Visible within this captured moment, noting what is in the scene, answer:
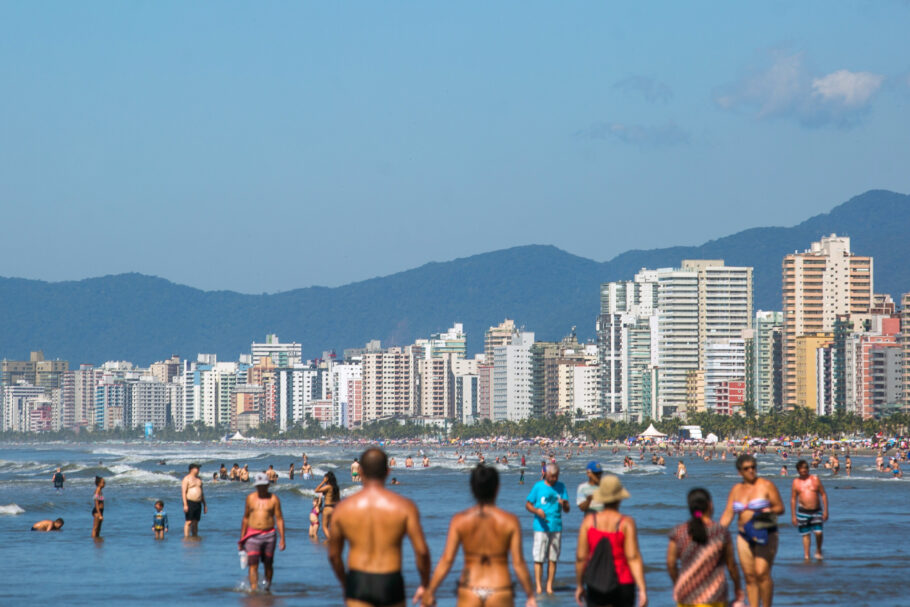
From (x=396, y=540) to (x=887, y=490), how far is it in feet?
175

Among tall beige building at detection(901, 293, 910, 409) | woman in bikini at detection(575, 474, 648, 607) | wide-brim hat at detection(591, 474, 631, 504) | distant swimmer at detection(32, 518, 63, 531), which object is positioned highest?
tall beige building at detection(901, 293, 910, 409)

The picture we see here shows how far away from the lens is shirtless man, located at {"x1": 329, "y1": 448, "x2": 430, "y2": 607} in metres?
10.6

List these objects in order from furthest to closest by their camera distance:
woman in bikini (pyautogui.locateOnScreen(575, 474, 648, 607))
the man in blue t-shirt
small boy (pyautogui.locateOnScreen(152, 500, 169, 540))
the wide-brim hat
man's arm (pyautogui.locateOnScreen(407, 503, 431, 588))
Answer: small boy (pyautogui.locateOnScreen(152, 500, 169, 540)) < the man in blue t-shirt < the wide-brim hat < woman in bikini (pyautogui.locateOnScreen(575, 474, 648, 607)) < man's arm (pyautogui.locateOnScreen(407, 503, 431, 588))

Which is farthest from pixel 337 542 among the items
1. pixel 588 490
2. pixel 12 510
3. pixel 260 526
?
pixel 12 510

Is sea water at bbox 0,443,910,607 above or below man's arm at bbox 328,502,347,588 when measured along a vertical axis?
below

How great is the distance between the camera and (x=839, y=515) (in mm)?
39438

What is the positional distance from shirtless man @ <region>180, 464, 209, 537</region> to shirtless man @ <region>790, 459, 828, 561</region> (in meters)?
11.9

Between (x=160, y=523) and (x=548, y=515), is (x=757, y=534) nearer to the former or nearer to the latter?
(x=548, y=515)

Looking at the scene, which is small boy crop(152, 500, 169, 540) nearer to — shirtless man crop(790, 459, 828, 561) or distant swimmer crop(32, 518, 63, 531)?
distant swimmer crop(32, 518, 63, 531)

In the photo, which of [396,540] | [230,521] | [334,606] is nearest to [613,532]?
[396,540]

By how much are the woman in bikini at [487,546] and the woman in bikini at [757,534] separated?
17.5 feet

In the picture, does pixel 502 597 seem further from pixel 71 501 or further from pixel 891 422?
pixel 891 422

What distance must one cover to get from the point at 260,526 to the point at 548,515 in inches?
145

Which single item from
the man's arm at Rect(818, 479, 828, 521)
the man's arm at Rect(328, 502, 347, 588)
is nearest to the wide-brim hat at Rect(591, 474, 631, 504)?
the man's arm at Rect(328, 502, 347, 588)
